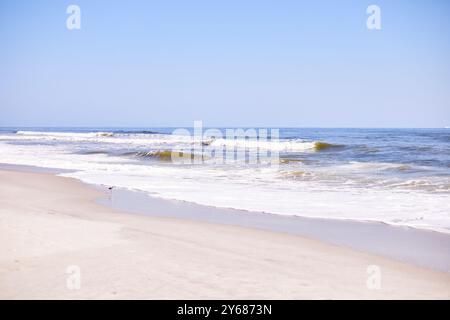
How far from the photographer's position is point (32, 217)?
6.37 meters

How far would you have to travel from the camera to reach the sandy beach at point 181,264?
362 centimetres

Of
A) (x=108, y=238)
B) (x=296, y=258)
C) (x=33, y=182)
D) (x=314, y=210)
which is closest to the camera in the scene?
(x=296, y=258)

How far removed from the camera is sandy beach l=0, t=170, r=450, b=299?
362 cm

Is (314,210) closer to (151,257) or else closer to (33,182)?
(151,257)

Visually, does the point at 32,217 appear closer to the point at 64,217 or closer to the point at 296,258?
the point at 64,217

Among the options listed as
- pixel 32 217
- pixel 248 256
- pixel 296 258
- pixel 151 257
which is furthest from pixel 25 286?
pixel 32 217

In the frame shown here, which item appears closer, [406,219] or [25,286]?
[25,286]

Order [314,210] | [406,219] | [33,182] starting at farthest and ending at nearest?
[33,182]
[314,210]
[406,219]

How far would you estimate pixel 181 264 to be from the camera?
4.29 m

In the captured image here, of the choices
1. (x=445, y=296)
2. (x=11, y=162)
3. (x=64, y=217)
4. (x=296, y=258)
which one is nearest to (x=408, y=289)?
(x=445, y=296)

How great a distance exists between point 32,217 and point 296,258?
384cm
